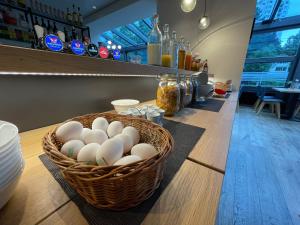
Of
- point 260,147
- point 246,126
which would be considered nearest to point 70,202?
point 260,147

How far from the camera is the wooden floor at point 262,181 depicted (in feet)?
3.31

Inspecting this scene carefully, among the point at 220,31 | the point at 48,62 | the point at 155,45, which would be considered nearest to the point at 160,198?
the point at 48,62

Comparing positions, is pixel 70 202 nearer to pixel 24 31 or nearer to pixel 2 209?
pixel 2 209

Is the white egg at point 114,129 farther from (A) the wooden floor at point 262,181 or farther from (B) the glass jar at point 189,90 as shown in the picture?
(A) the wooden floor at point 262,181

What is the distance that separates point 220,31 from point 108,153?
2.79 meters

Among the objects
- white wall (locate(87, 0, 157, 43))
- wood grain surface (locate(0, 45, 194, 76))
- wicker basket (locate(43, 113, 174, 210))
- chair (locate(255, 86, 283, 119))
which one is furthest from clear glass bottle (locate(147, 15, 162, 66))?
chair (locate(255, 86, 283, 119))

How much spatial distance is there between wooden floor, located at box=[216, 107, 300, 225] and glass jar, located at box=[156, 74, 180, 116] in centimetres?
85

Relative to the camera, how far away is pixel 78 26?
2168mm

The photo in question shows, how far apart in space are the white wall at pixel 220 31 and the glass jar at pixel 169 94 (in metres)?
Result: 1.94

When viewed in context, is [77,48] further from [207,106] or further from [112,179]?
[207,106]

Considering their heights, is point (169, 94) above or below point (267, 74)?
below

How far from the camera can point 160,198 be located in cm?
32

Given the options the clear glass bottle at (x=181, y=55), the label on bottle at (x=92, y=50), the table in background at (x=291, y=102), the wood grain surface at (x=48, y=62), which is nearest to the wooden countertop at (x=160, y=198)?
the wood grain surface at (x=48, y=62)

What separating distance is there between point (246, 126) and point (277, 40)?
3.00m
